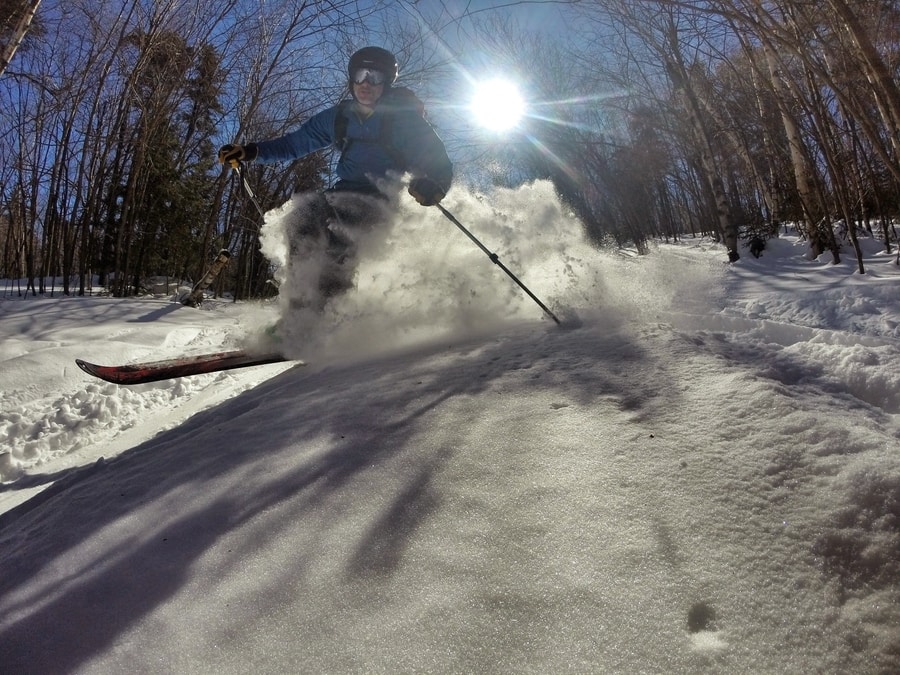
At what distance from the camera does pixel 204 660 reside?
2.82 ft

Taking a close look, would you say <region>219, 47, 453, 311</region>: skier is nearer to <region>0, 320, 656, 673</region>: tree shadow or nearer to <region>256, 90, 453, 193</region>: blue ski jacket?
<region>256, 90, 453, 193</region>: blue ski jacket

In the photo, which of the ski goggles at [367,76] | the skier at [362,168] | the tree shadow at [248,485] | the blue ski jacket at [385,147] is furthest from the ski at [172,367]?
the ski goggles at [367,76]

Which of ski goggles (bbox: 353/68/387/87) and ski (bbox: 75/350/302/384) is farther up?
ski goggles (bbox: 353/68/387/87)

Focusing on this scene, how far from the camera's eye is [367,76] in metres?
3.52

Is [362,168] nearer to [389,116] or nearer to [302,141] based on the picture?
[389,116]

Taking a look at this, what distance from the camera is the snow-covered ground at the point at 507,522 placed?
32.3 inches

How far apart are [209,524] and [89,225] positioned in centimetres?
991

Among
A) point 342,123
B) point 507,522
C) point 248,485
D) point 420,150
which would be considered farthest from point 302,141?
point 507,522

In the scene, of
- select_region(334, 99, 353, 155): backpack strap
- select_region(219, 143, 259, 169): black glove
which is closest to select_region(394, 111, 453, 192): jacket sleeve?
select_region(334, 99, 353, 155): backpack strap

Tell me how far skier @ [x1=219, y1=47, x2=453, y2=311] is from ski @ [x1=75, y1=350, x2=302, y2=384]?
535 millimetres

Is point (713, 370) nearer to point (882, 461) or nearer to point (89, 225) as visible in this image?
point (882, 461)

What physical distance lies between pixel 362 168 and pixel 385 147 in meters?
0.24

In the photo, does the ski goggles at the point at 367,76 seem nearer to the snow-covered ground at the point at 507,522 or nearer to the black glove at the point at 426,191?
the black glove at the point at 426,191

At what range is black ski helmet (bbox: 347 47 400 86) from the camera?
354cm
